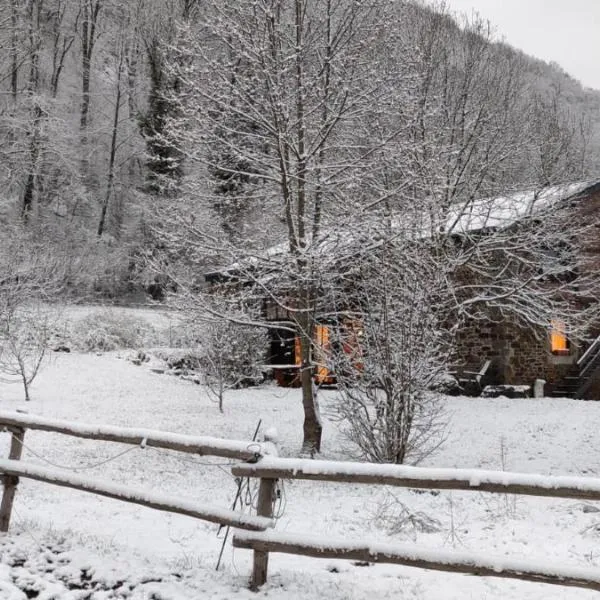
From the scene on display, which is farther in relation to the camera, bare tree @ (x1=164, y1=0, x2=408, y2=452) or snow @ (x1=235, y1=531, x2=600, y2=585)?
bare tree @ (x1=164, y1=0, x2=408, y2=452)

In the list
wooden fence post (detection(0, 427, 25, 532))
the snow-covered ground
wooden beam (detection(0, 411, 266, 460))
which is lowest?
the snow-covered ground

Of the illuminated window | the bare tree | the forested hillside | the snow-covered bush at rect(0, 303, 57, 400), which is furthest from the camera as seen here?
the illuminated window

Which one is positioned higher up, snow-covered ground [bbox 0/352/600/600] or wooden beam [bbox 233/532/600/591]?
wooden beam [bbox 233/532/600/591]

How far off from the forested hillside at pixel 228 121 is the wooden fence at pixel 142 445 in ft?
22.5

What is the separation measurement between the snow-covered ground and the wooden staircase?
1.92 meters

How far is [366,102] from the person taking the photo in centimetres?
1234

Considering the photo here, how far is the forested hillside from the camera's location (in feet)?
39.9

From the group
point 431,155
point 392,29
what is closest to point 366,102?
point 392,29

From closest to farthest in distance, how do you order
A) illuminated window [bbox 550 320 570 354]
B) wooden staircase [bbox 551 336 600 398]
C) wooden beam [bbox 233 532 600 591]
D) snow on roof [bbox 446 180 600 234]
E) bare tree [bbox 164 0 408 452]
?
wooden beam [bbox 233 532 600 591], bare tree [bbox 164 0 408 452], snow on roof [bbox 446 180 600 234], wooden staircase [bbox 551 336 600 398], illuminated window [bbox 550 320 570 354]

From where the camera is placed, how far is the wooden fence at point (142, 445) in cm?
504

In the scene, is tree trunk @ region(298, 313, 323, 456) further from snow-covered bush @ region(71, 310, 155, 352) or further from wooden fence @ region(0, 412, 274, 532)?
snow-covered bush @ region(71, 310, 155, 352)

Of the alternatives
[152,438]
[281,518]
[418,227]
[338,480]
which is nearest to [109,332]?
[418,227]

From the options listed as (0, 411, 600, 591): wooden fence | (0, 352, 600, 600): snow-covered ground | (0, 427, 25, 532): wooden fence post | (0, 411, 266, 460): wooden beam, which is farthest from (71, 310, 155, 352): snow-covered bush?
(0, 411, 600, 591): wooden fence

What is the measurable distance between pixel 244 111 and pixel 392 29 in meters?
3.69
